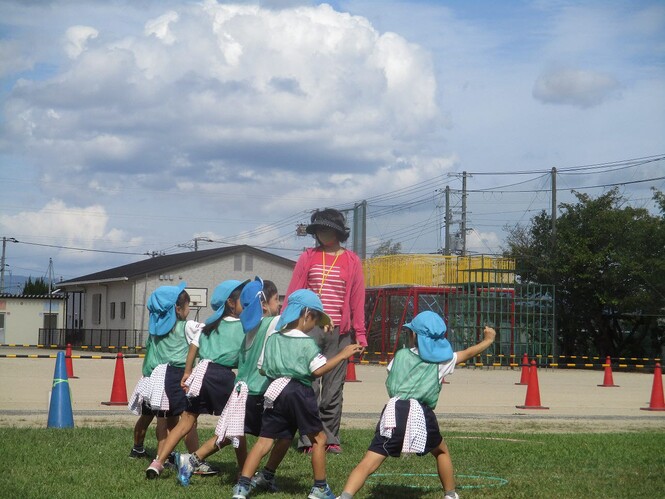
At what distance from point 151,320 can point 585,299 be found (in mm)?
34803

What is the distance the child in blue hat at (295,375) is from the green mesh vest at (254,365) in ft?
0.83

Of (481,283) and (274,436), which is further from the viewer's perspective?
(481,283)

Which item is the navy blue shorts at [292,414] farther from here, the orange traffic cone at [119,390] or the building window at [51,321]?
the building window at [51,321]

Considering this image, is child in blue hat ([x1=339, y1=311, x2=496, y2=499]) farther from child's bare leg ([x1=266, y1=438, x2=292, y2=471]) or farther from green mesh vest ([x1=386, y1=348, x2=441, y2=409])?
child's bare leg ([x1=266, y1=438, x2=292, y2=471])

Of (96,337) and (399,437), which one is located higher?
(96,337)

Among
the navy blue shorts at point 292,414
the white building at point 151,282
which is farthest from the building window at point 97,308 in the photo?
the navy blue shorts at point 292,414

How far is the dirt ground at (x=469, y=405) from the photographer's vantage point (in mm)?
12422

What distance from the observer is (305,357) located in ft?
22.2

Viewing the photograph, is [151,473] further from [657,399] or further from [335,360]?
[657,399]

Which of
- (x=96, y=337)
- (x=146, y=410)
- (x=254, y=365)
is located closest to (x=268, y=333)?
(x=254, y=365)

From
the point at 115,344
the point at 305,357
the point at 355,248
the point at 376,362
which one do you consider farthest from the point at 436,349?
the point at 115,344

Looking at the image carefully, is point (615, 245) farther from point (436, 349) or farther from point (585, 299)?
point (436, 349)

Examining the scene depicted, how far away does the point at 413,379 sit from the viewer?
6.77 meters

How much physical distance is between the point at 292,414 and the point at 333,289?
99.8 inches
